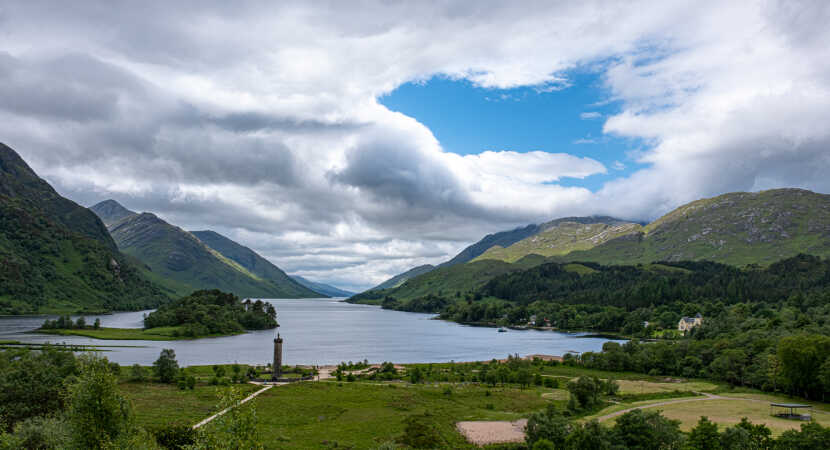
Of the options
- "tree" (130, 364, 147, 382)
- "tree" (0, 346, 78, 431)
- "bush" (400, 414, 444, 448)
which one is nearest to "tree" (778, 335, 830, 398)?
"bush" (400, 414, 444, 448)

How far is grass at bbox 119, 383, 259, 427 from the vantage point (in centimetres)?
6297

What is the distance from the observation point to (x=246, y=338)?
643ft

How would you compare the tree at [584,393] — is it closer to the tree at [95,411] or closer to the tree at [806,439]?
the tree at [806,439]

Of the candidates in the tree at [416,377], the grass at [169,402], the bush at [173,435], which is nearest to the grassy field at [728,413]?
the tree at [416,377]

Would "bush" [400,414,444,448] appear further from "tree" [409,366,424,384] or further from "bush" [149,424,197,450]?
"tree" [409,366,424,384]

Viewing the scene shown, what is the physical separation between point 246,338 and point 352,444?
5943 inches

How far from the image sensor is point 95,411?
3603cm

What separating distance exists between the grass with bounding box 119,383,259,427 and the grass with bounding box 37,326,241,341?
93670mm

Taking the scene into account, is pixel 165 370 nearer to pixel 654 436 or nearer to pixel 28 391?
pixel 28 391

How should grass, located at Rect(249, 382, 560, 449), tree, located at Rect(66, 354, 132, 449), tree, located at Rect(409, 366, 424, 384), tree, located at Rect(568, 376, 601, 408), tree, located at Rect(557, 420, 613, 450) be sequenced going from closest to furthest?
tree, located at Rect(66, 354, 132, 449) → tree, located at Rect(557, 420, 613, 450) → grass, located at Rect(249, 382, 560, 449) → tree, located at Rect(568, 376, 601, 408) → tree, located at Rect(409, 366, 424, 384)

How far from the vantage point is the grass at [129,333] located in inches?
6496

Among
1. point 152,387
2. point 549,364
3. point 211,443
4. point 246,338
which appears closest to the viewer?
point 211,443

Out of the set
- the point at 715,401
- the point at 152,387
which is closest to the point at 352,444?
the point at 152,387

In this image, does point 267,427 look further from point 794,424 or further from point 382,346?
point 382,346
